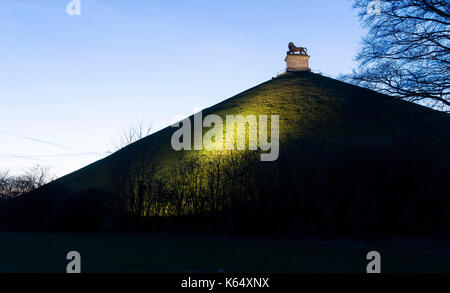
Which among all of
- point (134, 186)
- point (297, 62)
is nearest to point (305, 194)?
point (134, 186)

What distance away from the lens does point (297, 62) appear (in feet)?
221

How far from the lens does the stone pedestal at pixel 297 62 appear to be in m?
66.6

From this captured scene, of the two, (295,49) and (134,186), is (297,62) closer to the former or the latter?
(295,49)

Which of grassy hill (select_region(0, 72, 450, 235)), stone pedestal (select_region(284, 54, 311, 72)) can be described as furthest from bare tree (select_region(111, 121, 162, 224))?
stone pedestal (select_region(284, 54, 311, 72))

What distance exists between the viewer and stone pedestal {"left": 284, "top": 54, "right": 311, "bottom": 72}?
66.6 m

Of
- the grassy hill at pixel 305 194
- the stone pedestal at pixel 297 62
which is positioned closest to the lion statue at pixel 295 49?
the stone pedestal at pixel 297 62

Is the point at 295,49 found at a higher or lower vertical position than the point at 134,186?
higher

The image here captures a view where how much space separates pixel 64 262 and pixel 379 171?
45.4 ft

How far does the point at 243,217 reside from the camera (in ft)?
65.7

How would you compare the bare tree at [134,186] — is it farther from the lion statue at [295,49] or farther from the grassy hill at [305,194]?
the lion statue at [295,49]

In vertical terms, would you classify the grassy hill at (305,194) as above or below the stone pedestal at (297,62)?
below

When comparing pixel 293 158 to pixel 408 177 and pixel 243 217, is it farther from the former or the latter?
pixel 408 177

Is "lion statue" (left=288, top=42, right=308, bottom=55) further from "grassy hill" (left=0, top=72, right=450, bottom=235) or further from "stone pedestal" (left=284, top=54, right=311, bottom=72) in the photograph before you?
"grassy hill" (left=0, top=72, right=450, bottom=235)
